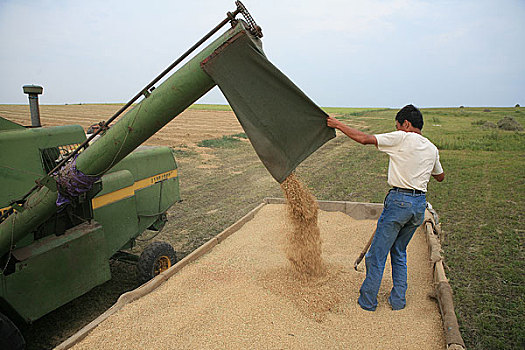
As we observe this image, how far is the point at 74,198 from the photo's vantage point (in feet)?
8.91

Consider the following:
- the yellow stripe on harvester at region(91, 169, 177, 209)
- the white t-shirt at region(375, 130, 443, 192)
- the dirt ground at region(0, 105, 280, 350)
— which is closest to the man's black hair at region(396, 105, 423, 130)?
the white t-shirt at region(375, 130, 443, 192)

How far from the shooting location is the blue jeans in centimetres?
285

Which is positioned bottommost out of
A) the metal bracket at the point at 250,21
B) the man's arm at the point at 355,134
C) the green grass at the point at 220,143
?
the green grass at the point at 220,143

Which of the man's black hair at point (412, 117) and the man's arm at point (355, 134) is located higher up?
the man's black hair at point (412, 117)

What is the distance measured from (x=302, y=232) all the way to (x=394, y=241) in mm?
897

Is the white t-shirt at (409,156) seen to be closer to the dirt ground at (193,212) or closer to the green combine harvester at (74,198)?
the green combine harvester at (74,198)

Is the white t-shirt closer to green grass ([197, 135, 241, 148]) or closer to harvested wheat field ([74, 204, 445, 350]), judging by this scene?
harvested wheat field ([74, 204, 445, 350])

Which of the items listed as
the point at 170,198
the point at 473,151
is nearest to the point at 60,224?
the point at 170,198

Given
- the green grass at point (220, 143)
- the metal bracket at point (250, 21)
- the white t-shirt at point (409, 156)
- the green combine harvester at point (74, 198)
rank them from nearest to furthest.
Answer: the metal bracket at point (250, 21) < the green combine harvester at point (74, 198) < the white t-shirt at point (409, 156) < the green grass at point (220, 143)

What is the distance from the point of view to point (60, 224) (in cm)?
329

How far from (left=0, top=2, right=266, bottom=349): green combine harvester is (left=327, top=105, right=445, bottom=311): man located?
1274mm

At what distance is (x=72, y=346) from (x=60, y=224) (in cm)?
128

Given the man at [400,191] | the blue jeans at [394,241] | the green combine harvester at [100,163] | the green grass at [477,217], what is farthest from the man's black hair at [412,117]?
the green grass at [477,217]

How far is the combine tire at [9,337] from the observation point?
247 centimetres
